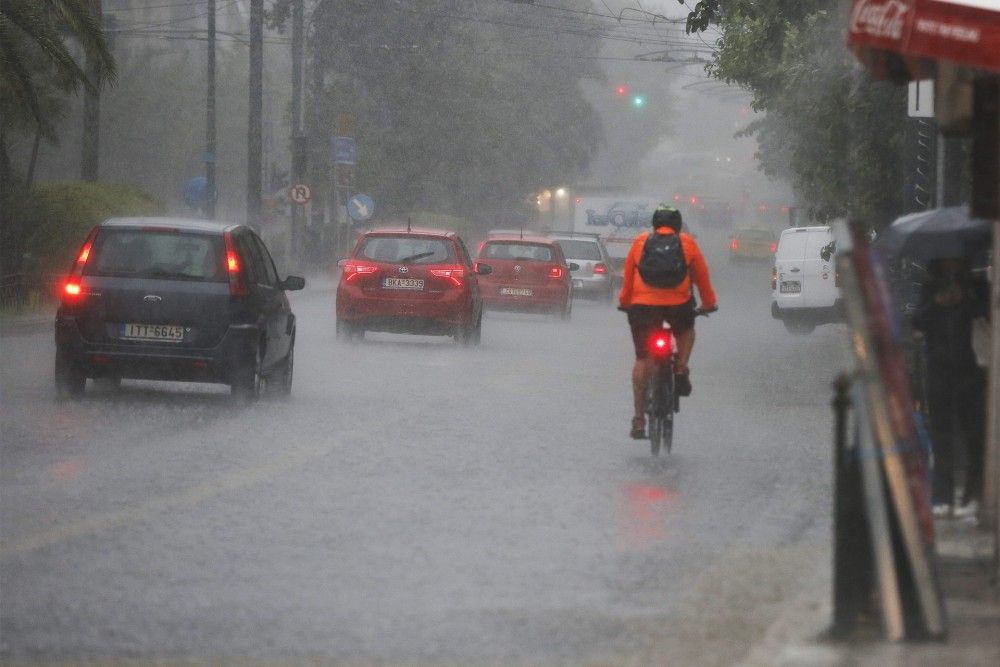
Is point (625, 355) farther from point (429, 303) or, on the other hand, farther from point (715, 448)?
point (715, 448)

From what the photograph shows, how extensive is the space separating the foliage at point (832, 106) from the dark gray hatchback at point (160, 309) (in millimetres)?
9142

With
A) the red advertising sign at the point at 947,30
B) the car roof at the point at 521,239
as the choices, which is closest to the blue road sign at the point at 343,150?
the car roof at the point at 521,239

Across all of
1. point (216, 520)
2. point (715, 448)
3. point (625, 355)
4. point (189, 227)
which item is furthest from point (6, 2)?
point (216, 520)

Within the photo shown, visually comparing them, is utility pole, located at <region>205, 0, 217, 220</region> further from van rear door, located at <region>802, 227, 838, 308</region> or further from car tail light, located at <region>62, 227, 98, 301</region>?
car tail light, located at <region>62, 227, 98, 301</region>

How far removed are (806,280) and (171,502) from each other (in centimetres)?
2299

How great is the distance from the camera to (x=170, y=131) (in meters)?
68.3

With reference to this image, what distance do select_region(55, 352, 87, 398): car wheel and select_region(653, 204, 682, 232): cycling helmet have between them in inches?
210

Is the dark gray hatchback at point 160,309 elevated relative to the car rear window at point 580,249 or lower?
elevated

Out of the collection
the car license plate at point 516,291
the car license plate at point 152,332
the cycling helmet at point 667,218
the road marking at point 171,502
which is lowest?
the car license plate at point 516,291

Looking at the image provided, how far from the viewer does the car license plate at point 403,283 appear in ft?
89.0

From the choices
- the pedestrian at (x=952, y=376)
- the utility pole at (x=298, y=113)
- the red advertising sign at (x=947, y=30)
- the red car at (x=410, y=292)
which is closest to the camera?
the red advertising sign at (x=947, y=30)

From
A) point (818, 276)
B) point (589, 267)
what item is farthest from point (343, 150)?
point (818, 276)

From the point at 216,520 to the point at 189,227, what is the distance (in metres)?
7.25

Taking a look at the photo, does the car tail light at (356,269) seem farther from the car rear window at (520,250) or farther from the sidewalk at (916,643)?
the sidewalk at (916,643)
